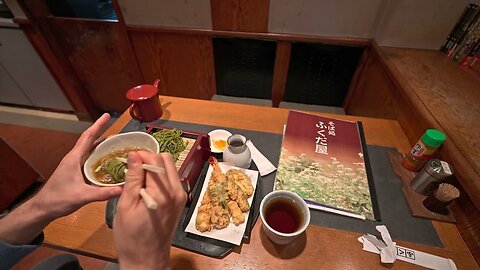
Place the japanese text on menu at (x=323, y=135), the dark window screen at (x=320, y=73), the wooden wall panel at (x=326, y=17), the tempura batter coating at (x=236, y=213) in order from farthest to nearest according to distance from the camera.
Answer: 1. the dark window screen at (x=320, y=73)
2. the wooden wall panel at (x=326, y=17)
3. the japanese text on menu at (x=323, y=135)
4. the tempura batter coating at (x=236, y=213)

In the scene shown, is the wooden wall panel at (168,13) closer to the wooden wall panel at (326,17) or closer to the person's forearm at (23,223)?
the wooden wall panel at (326,17)

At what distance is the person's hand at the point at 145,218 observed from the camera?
0.40 metres

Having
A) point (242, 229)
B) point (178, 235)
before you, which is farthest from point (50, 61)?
point (242, 229)

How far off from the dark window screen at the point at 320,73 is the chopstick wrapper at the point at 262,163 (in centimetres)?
118

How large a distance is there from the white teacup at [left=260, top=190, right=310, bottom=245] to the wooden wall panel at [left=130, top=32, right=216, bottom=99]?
5.07 feet

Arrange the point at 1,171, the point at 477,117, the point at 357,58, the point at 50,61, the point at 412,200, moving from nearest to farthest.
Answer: the point at 412,200
the point at 477,117
the point at 1,171
the point at 357,58
the point at 50,61

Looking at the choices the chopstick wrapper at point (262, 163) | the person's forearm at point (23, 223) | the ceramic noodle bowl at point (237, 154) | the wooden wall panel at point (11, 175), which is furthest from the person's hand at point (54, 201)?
the wooden wall panel at point (11, 175)

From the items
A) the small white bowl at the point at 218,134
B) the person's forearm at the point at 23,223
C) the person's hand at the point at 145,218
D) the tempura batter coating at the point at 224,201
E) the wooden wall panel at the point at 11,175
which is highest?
the person's hand at the point at 145,218

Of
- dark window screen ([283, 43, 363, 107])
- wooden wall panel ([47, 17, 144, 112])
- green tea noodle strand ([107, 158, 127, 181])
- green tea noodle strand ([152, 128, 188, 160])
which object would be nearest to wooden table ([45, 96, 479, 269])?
green tea noodle strand ([107, 158, 127, 181])

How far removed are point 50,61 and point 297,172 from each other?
248 centimetres

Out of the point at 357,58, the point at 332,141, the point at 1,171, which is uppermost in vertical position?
the point at 332,141

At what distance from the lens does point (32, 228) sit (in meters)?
0.57

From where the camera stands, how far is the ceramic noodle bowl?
768mm

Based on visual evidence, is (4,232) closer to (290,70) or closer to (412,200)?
(412,200)
